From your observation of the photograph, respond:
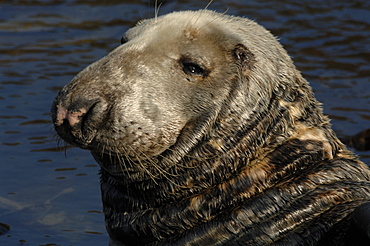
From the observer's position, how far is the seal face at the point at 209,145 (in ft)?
20.8

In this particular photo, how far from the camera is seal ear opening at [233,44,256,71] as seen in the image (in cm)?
665

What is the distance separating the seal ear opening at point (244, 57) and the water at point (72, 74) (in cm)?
A: 153

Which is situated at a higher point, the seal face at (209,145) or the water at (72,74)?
the seal face at (209,145)

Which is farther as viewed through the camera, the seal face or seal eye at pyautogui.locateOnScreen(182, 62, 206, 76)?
seal eye at pyautogui.locateOnScreen(182, 62, 206, 76)

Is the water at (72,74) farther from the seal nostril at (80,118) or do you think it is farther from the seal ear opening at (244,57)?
the seal ear opening at (244,57)

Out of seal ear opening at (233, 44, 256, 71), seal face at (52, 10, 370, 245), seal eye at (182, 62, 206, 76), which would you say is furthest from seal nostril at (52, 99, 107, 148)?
seal ear opening at (233, 44, 256, 71)

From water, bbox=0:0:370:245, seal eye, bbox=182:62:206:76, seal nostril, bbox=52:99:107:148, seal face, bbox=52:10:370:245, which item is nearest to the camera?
seal nostril, bbox=52:99:107:148

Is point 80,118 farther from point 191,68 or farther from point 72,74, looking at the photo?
point 72,74

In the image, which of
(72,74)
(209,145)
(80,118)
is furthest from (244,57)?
(72,74)

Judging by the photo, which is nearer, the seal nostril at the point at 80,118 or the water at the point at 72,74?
the seal nostril at the point at 80,118

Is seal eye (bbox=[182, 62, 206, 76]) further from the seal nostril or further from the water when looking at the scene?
the water

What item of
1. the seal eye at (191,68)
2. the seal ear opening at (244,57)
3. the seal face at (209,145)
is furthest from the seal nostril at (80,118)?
the seal ear opening at (244,57)

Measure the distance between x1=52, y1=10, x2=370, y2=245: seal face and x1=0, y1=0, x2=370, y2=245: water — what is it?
818 mm

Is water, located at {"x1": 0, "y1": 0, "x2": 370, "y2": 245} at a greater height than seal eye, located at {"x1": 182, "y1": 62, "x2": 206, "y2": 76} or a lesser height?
lesser
